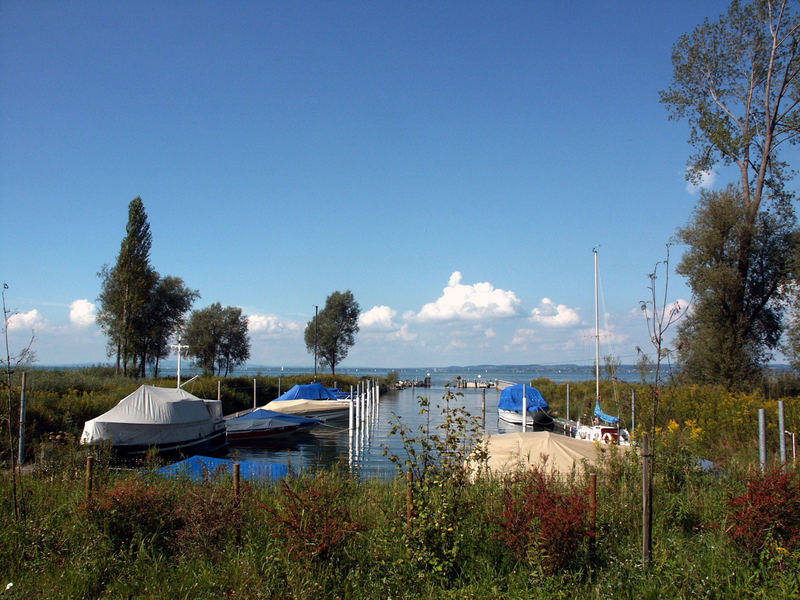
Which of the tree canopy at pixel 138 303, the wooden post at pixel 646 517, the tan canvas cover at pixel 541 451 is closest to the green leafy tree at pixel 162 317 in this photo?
the tree canopy at pixel 138 303

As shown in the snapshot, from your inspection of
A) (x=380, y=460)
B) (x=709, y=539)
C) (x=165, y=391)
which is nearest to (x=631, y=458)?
(x=709, y=539)

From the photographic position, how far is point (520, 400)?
132 feet

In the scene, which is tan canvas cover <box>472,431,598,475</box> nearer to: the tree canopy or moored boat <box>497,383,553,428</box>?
moored boat <box>497,383,553,428</box>

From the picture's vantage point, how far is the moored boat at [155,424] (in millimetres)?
21609

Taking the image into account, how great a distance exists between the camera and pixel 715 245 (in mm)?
25312

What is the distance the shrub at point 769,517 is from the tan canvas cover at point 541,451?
19.9ft

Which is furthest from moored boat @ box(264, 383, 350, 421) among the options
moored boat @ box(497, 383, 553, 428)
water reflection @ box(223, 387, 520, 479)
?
moored boat @ box(497, 383, 553, 428)

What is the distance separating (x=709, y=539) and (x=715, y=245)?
71.5 ft

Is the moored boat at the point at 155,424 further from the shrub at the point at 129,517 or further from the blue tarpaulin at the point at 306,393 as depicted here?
the blue tarpaulin at the point at 306,393

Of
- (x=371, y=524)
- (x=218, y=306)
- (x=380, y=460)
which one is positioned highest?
(x=218, y=306)

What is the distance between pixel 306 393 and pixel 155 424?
67.4 feet

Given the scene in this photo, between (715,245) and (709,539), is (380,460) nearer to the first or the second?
(715,245)

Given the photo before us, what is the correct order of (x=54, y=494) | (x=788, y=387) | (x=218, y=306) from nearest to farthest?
(x=54, y=494) < (x=788, y=387) < (x=218, y=306)

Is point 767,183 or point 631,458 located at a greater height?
point 767,183
